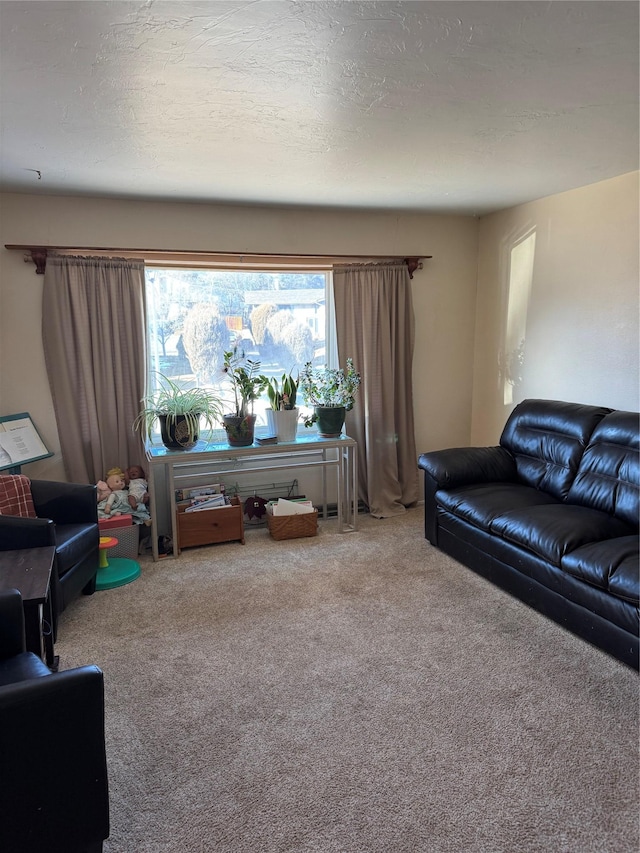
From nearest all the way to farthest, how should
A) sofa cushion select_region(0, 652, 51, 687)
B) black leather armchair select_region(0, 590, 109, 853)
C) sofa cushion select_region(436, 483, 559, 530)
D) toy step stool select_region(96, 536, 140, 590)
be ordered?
black leather armchair select_region(0, 590, 109, 853) < sofa cushion select_region(0, 652, 51, 687) < sofa cushion select_region(436, 483, 559, 530) < toy step stool select_region(96, 536, 140, 590)

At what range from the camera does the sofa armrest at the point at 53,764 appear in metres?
1.35

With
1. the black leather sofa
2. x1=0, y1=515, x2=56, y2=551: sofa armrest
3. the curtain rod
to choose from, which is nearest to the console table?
the black leather sofa

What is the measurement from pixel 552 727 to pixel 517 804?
0.42m

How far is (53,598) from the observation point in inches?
100

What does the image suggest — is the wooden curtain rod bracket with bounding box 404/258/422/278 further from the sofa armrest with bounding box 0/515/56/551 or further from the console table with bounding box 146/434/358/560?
the sofa armrest with bounding box 0/515/56/551

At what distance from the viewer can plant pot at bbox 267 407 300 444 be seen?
12.8 ft

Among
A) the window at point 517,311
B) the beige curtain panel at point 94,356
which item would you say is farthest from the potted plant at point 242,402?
the window at point 517,311

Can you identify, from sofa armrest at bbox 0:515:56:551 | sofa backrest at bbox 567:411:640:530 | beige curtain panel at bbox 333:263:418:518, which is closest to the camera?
sofa armrest at bbox 0:515:56:551

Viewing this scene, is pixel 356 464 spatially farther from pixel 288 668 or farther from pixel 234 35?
pixel 234 35

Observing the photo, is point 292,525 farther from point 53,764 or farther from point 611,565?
point 53,764

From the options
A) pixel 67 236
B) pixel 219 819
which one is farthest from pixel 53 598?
pixel 67 236

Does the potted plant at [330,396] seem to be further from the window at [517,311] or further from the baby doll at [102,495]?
the baby doll at [102,495]

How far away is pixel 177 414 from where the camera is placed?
3.67 metres

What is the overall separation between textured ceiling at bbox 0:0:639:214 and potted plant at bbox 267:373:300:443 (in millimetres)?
1366
